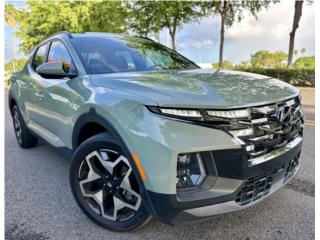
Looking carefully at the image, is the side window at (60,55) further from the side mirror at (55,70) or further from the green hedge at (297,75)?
the green hedge at (297,75)

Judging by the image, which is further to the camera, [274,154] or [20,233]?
[20,233]

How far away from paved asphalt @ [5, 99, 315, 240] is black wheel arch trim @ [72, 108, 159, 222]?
0.51 m

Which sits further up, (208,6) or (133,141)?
(208,6)

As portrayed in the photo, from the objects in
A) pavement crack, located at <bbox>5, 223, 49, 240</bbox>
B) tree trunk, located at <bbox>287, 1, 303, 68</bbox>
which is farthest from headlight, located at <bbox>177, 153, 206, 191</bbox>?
tree trunk, located at <bbox>287, 1, 303, 68</bbox>

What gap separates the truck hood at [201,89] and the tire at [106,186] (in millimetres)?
474

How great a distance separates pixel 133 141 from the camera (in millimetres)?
1868

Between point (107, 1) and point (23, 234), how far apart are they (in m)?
17.4

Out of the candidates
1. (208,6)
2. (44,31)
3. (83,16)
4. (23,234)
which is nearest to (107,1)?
(83,16)

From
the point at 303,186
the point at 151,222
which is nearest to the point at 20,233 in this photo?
the point at 151,222

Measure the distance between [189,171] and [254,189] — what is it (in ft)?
1.67

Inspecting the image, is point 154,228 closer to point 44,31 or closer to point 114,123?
point 114,123

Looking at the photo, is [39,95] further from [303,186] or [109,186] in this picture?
[303,186]

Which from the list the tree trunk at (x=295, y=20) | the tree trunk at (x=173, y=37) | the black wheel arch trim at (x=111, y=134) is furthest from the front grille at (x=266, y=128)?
the tree trunk at (x=173, y=37)

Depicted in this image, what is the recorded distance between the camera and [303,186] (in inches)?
118
